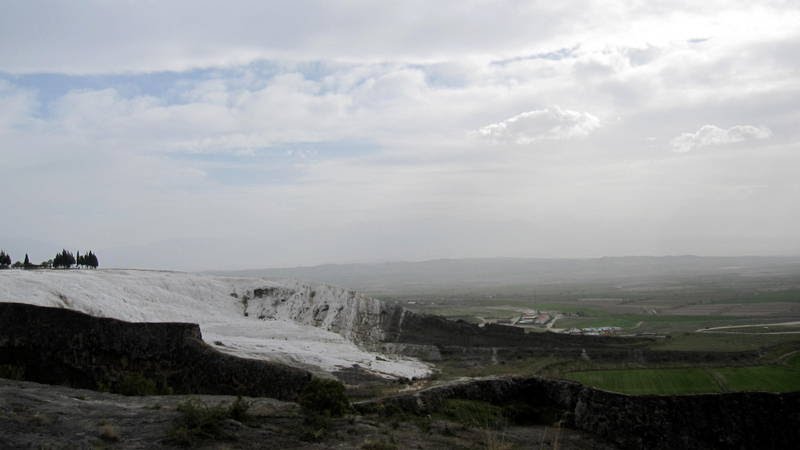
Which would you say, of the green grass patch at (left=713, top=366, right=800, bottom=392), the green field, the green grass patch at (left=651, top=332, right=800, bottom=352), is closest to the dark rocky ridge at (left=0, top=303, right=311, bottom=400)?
the green field

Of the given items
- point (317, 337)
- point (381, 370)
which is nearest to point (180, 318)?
point (317, 337)

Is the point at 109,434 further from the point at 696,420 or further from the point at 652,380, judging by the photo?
the point at 652,380

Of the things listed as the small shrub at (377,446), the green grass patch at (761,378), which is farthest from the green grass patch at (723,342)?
the small shrub at (377,446)

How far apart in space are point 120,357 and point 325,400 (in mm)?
7618

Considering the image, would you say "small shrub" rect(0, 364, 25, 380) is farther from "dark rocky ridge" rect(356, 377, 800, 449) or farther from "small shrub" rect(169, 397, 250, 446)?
"dark rocky ridge" rect(356, 377, 800, 449)

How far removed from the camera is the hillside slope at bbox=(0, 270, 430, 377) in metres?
29.1

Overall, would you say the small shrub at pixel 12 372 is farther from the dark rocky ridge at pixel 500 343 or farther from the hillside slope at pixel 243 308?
the dark rocky ridge at pixel 500 343

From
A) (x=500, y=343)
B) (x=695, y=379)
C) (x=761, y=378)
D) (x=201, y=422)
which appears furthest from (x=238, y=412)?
(x=500, y=343)

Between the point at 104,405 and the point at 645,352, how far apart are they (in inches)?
1606

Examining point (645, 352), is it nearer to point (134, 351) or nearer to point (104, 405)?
point (134, 351)

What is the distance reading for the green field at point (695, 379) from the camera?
31.9m

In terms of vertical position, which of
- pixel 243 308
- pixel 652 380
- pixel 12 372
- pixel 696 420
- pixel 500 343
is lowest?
pixel 652 380

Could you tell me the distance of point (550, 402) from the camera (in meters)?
12.6

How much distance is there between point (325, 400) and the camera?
10.5m
